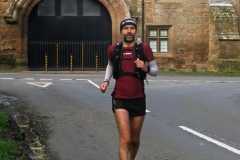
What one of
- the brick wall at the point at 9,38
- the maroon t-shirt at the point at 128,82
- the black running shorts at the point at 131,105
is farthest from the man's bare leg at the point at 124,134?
the brick wall at the point at 9,38

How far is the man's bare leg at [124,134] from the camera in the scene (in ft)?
22.2

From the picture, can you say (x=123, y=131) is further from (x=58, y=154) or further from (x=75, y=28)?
(x=75, y=28)

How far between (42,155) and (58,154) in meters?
0.25

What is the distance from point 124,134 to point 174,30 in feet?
82.0

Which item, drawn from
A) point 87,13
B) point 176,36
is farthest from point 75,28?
point 176,36

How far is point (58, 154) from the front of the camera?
873 centimetres

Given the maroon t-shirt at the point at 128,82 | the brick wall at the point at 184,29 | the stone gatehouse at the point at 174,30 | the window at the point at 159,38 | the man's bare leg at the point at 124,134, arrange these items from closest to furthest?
the man's bare leg at the point at 124,134, the maroon t-shirt at the point at 128,82, the stone gatehouse at the point at 174,30, the brick wall at the point at 184,29, the window at the point at 159,38

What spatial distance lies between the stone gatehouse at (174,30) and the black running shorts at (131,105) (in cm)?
2366

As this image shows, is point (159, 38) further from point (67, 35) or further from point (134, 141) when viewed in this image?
point (134, 141)

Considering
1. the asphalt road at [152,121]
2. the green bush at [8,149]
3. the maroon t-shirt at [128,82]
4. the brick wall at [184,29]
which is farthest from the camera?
the brick wall at [184,29]

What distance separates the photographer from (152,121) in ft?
39.4

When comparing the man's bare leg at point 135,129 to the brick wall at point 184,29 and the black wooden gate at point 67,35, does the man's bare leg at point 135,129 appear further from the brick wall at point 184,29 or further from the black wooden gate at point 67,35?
the brick wall at point 184,29

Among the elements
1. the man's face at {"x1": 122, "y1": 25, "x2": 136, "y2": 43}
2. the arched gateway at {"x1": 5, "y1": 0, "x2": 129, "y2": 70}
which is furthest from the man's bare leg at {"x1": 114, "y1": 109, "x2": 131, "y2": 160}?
the arched gateway at {"x1": 5, "y1": 0, "x2": 129, "y2": 70}

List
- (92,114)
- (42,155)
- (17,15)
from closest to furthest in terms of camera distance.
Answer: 1. (42,155)
2. (92,114)
3. (17,15)
